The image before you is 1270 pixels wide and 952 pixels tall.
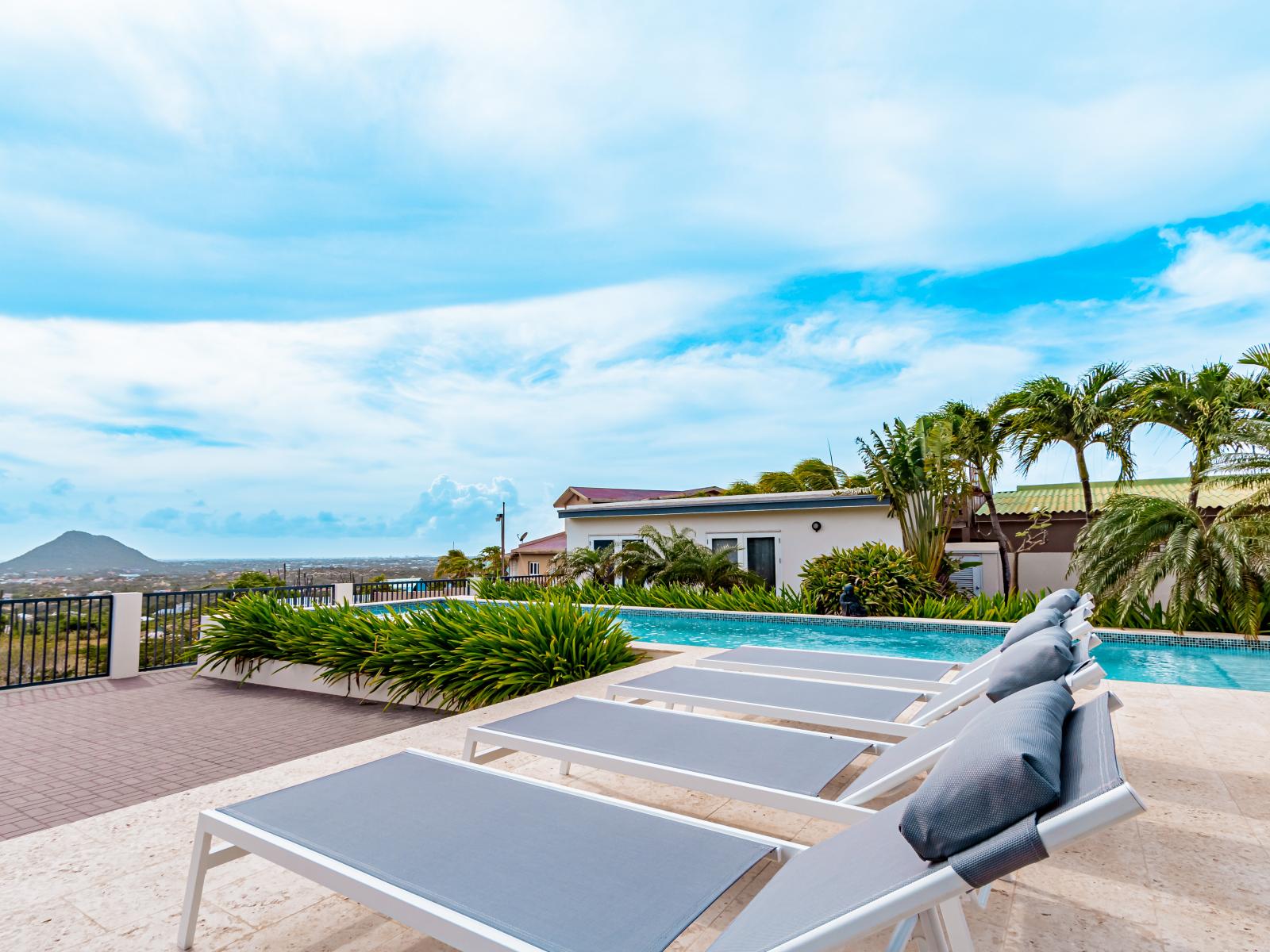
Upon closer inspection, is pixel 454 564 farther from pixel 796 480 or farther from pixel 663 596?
pixel 663 596

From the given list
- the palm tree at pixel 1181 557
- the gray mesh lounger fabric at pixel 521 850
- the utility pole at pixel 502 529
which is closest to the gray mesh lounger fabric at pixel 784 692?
the gray mesh lounger fabric at pixel 521 850

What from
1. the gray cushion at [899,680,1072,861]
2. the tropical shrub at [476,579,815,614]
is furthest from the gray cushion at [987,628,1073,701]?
the tropical shrub at [476,579,815,614]

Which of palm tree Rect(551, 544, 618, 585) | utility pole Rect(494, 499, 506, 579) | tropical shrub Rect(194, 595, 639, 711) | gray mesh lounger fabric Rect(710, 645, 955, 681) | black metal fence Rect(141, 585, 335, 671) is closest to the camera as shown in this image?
gray mesh lounger fabric Rect(710, 645, 955, 681)

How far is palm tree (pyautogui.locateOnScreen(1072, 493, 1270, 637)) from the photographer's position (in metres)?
8.31

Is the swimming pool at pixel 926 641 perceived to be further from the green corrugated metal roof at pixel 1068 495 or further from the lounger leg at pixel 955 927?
the green corrugated metal roof at pixel 1068 495

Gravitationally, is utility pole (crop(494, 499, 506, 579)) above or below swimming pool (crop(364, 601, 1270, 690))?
above

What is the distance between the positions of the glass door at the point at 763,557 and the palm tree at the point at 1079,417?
533 cm

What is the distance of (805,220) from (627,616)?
7752 mm

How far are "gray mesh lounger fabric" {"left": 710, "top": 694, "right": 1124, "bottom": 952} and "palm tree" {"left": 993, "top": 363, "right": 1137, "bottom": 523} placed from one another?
45.4 ft

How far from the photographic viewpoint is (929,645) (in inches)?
387

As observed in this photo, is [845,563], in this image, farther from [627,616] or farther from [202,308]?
[202,308]

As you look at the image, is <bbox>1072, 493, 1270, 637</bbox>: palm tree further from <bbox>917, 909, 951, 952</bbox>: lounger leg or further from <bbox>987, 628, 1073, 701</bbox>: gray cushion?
<bbox>917, 909, 951, 952</bbox>: lounger leg

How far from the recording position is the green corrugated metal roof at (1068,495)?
16.4m

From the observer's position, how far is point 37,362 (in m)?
20.4
